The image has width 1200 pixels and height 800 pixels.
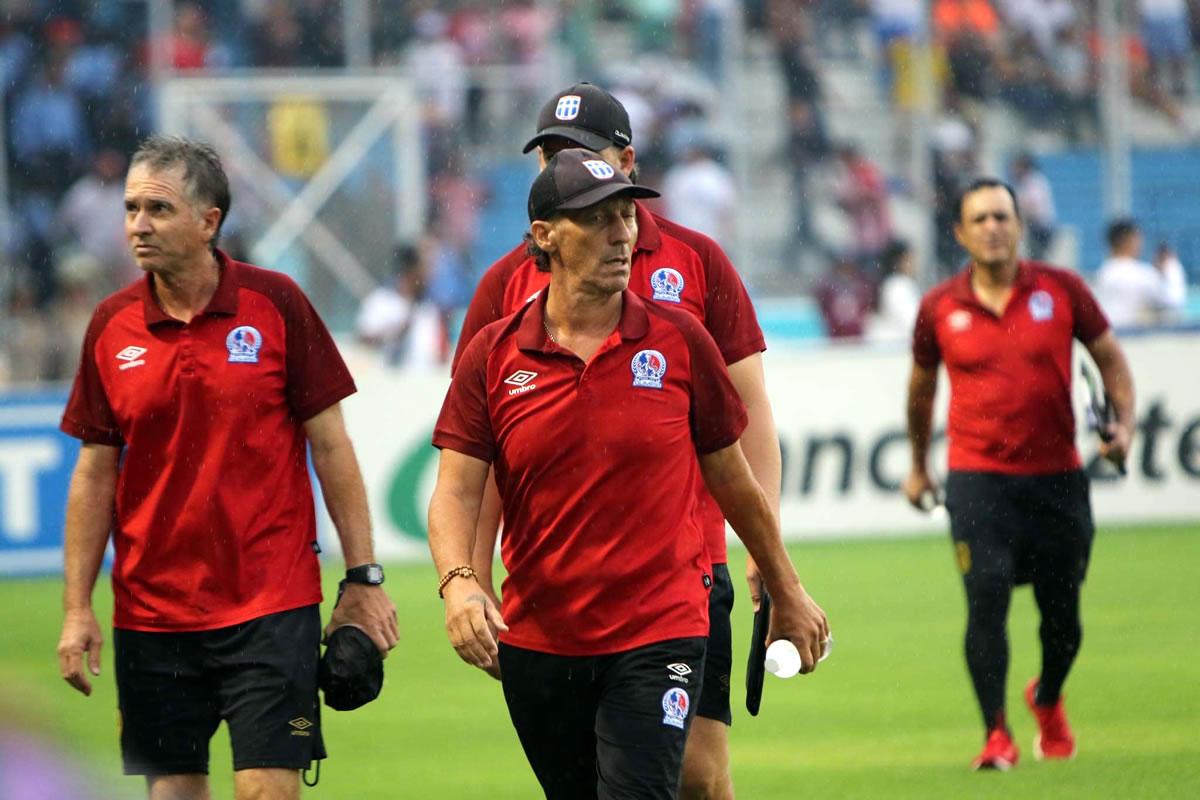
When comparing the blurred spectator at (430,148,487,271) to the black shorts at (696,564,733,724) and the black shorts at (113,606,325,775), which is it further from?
the black shorts at (113,606,325,775)

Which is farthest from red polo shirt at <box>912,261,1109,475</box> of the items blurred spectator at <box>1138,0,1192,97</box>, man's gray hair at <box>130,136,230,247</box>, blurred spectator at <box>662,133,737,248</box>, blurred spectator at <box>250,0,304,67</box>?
blurred spectator at <box>1138,0,1192,97</box>

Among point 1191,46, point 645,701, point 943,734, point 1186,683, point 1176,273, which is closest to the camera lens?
point 645,701

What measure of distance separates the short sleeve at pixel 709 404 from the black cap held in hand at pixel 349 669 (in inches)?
53.3

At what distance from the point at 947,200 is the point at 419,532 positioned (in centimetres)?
918

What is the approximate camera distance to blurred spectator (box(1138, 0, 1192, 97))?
25.2 m

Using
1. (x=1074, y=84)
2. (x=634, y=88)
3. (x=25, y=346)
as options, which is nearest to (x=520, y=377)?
(x=25, y=346)

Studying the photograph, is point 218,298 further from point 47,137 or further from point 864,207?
point 864,207

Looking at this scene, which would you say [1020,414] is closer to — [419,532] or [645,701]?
[645,701]

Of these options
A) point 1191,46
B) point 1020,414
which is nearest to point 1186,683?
point 1020,414

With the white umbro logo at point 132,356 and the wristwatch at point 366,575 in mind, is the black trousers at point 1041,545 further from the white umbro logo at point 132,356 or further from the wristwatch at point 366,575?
the white umbro logo at point 132,356

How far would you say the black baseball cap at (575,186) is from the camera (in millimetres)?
5012

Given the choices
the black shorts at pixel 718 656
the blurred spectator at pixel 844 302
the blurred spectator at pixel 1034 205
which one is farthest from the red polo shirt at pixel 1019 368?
the blurred spectator at pixel 1034 205

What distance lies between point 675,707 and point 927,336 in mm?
4614

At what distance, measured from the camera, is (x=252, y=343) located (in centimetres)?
589
